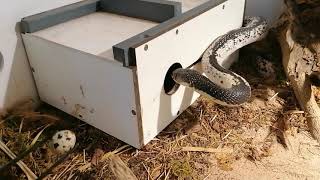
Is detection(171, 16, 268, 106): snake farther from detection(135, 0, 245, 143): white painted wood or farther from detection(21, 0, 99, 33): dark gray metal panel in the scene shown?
detection(21, 0, 99, 33): dark gray metal panel

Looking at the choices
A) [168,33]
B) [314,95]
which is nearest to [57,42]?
[168,33]

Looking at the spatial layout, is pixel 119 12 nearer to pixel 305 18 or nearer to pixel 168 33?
pixel 168 33

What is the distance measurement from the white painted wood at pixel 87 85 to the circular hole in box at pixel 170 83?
0.69 feet

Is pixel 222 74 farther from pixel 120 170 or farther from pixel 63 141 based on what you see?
pixel 63 141

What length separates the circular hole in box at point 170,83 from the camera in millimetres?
1195

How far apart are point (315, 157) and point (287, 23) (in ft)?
2.12

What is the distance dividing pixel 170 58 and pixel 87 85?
1.03ft

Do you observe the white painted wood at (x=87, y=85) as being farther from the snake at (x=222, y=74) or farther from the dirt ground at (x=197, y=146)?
the snake at (x=222, y=74)

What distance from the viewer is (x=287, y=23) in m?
1.46

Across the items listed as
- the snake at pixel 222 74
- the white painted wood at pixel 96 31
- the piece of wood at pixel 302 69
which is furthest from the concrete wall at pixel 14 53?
the piece of wood at pixel 302 69

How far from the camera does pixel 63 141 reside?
1107 mm

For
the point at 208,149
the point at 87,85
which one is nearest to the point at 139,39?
the point at 87,85

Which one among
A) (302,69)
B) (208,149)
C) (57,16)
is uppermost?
(57,16)

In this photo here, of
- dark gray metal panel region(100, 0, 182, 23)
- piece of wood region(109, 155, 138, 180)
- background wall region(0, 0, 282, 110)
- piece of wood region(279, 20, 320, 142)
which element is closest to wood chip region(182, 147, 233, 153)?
piece of wood region(109, 155, 138, 180)
